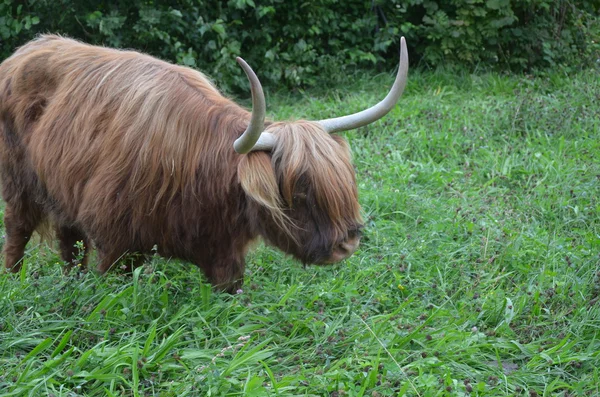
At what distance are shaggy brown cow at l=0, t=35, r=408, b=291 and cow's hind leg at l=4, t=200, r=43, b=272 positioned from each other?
0.45m

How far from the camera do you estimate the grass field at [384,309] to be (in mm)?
3047

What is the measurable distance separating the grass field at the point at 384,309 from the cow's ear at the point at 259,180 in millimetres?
572

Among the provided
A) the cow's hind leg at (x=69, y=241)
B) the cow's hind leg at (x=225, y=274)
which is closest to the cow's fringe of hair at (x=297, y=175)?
the cow's hind leg at (x=225, y=274)

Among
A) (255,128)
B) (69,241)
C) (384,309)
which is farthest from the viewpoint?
(69,241)

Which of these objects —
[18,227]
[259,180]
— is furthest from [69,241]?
[259,180]

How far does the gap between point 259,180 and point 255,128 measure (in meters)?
0.26

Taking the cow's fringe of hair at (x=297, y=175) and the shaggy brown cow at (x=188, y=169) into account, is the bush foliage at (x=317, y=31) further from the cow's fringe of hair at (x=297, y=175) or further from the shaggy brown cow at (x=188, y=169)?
the cow's fringe of hair at (x=297, y=175)

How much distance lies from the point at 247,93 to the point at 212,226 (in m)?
4.86

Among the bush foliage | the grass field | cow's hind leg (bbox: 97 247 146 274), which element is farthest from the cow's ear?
the bush foliage

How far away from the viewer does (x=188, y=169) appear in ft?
11.6

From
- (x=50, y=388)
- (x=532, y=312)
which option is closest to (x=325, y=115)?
(x=532, y=312)

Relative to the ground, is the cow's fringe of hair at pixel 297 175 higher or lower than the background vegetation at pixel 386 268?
higher

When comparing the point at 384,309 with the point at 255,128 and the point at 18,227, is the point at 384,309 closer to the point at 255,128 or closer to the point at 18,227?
the point at 255,128

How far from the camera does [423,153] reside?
613cm
